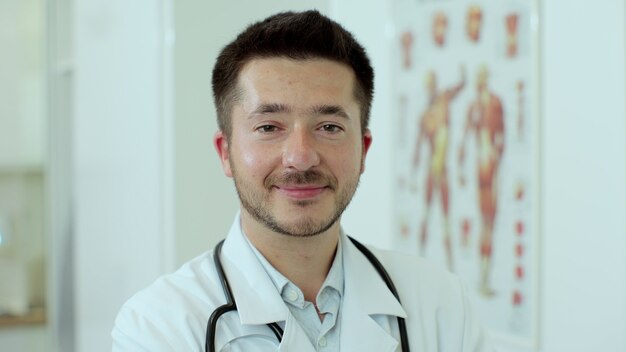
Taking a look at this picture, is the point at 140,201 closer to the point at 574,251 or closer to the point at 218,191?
the point at 218,191

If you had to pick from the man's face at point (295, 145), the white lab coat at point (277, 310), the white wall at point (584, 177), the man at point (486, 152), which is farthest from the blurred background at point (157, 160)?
the man's face at point (295, 145)

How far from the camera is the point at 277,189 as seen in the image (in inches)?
52.4

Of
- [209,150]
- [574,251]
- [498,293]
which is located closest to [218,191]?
[209,150]

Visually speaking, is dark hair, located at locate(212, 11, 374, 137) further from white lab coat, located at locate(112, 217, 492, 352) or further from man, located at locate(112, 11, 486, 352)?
white lab coat, located at locate(112, 217, 492, 352)

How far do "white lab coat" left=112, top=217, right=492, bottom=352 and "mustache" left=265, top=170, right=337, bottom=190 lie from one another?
0.50 ft

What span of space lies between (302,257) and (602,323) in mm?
716

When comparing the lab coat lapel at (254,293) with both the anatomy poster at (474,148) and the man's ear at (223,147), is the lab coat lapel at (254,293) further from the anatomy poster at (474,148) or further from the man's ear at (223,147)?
the anatomy poster at (474,148)

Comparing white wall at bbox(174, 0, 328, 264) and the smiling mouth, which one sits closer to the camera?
the smiling mouth

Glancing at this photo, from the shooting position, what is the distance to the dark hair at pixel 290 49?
137 centimetres

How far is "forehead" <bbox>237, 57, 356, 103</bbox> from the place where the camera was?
52.4 inches

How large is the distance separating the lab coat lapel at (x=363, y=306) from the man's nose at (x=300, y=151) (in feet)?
0.85

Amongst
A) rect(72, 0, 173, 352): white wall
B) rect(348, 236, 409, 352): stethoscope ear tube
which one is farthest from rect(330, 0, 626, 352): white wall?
rect(72, 0, 173, 352): white wall

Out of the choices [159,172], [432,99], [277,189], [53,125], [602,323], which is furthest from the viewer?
[53,125]

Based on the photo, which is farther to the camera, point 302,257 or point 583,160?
point 583,160
